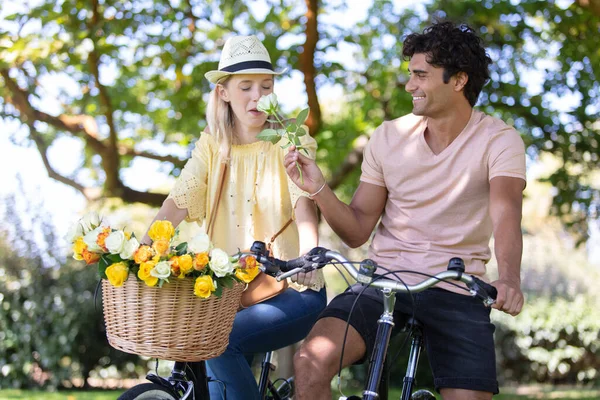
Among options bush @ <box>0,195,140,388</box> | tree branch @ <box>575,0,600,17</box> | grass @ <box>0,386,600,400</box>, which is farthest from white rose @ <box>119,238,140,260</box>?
bush @ <box>0,195,140,388</box>

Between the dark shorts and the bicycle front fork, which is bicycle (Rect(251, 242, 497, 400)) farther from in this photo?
the dark shorts

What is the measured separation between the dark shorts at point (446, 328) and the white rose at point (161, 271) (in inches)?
31.8

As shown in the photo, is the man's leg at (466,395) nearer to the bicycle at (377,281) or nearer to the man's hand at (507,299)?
the bicycle at (377,281)

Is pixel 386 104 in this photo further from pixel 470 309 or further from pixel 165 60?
pixel 470 309

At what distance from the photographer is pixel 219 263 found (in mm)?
2713

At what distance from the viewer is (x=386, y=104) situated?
835 centimetres

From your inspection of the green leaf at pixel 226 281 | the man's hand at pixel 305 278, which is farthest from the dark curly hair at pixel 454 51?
the green leaf at pixel 226 281

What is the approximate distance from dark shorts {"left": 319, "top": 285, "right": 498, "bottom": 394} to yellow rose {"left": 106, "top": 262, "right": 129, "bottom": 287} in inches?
35.1

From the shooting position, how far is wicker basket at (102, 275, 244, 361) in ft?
8.95

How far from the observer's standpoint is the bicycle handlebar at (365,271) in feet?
8.40

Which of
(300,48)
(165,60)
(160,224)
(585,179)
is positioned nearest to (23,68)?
(165,60)

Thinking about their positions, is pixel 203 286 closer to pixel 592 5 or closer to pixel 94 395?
pixel 592 5

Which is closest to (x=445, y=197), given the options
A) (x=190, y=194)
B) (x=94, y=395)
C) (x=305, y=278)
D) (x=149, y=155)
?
(x=305, y=278)

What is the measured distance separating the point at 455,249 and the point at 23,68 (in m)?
4.74
